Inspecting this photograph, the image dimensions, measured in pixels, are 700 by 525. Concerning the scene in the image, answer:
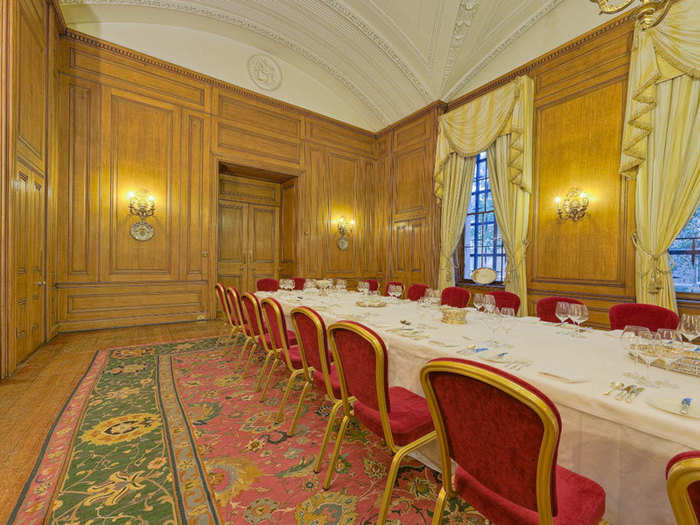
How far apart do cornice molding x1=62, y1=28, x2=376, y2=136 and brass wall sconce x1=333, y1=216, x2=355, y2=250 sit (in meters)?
2.52

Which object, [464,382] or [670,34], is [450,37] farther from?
[464,382]

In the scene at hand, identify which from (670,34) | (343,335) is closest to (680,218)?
(670,34)

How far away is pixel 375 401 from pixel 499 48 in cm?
712

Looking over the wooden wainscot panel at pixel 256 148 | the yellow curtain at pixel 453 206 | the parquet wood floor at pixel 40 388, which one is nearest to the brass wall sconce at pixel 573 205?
the yellow curtain at pixel 453 206

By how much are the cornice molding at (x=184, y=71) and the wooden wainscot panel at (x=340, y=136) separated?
0.39 ft

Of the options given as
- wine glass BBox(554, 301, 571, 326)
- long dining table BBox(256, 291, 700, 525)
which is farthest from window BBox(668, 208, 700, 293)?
wine glass BBox(554, 301, 571, 326)

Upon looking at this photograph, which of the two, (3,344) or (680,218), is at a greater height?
(680,218)

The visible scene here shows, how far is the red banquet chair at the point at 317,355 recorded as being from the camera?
1943 mm

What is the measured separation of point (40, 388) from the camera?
3.12 m

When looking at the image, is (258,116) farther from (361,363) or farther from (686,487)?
(686,487)

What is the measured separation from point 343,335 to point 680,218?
4.86 metres

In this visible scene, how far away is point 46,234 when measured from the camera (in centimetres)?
462

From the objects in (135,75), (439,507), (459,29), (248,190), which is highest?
(459,29)

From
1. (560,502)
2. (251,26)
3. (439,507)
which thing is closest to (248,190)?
(251,26)
